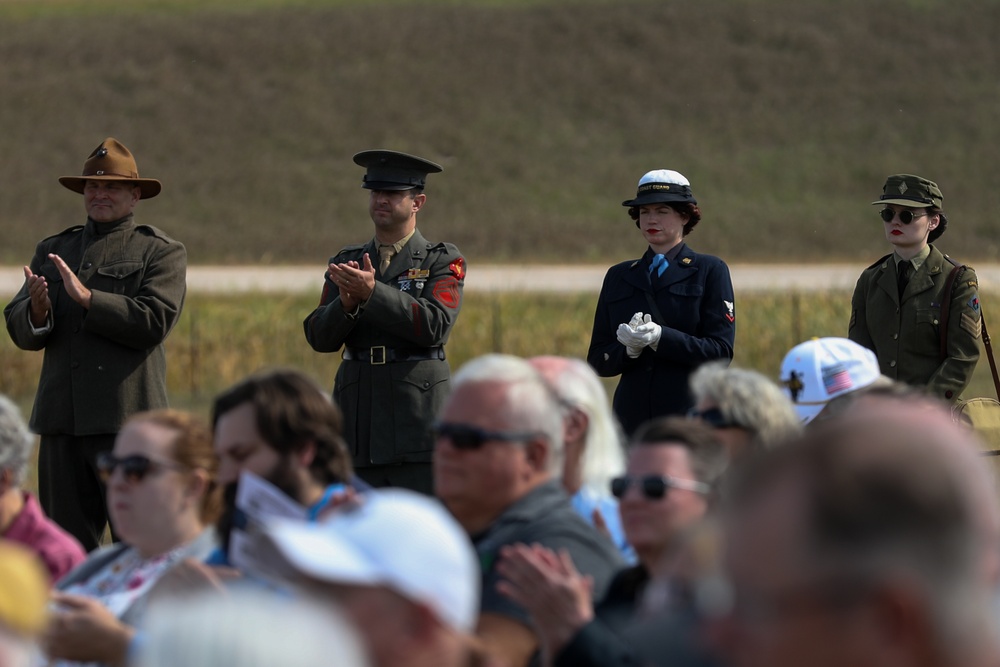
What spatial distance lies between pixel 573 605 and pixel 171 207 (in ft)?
124

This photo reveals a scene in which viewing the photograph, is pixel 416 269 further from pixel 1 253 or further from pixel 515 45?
pixel 515 45

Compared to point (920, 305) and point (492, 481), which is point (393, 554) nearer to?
point (492, 481)

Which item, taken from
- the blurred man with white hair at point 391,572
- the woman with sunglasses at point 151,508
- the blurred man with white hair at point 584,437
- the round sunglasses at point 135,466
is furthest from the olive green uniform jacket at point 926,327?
the blurred man with white hair at point 391,572

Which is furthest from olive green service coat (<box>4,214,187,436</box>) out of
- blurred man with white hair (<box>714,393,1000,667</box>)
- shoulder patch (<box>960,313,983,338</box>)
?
blurred man with white hair (<box>714,393,1000,667</box>)

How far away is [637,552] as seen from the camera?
314 cm

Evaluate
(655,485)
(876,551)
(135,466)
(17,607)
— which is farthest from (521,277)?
(876,551)

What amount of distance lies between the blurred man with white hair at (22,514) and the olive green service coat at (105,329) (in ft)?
6.20

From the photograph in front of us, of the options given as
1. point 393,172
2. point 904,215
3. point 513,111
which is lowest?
point 904,215

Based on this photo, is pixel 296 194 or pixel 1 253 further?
pixel 296 194

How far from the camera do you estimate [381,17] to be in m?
49.5

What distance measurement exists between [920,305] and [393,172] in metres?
2.30

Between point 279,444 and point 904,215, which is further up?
point 904,215

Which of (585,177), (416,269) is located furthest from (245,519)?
(585,177)

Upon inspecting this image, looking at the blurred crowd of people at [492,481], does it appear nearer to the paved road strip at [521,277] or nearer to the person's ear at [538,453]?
the person's ear at [538,453]
